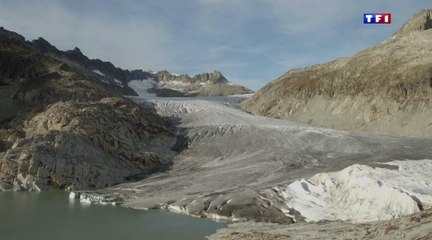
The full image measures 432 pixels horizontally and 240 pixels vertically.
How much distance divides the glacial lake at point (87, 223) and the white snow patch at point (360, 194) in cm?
558

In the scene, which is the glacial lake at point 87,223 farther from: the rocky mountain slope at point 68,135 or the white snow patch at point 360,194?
the white snow patch at point 360,194

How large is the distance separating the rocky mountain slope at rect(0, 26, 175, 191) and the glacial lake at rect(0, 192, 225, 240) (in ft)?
17.6

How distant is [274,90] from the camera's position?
7719 cm

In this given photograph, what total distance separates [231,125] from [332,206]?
29.2 meters

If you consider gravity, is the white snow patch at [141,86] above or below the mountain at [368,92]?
above

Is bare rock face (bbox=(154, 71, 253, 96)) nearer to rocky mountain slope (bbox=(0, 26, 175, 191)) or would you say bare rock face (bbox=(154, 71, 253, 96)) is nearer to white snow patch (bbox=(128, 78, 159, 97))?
white snow patch (bbox=(128, 78, 159, 97))

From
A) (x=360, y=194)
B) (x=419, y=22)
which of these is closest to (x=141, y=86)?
(x=419, y=22)

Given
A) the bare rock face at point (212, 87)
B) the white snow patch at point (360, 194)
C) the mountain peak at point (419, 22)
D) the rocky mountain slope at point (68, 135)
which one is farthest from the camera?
the bare rock face at point (212, 87)

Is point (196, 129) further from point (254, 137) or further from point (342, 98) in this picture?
point (342, 98)

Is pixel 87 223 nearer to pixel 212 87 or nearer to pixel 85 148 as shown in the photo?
pixel 85 148

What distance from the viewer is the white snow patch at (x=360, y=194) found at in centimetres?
2183

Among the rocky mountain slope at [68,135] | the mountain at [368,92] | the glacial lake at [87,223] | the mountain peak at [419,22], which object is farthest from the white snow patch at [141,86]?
the glacial lake at [87,223]

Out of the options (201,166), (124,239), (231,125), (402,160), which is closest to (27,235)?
(124,239)

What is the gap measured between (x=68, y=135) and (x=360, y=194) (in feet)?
78.8
